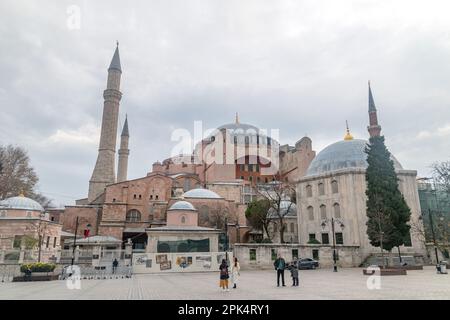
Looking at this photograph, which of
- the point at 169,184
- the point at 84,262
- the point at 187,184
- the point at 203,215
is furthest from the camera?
the point at 187,184

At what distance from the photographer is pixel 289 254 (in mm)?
24922

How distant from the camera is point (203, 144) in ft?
191

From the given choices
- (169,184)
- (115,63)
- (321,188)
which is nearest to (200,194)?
(169,184)

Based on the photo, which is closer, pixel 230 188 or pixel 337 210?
pixel 337 210

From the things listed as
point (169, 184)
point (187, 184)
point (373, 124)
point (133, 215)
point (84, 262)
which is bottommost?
point (84, 262)

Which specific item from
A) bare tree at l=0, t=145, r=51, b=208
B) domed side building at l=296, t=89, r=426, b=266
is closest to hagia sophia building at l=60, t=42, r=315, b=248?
bare tree at l=0, t=145, r=51, b=208

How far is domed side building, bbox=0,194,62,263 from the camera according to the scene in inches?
1024

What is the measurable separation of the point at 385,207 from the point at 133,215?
27.8 m

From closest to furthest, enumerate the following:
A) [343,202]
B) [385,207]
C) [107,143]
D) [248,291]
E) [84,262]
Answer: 1. [248,291]
2. [385,207]
3. [84,262]
4. [343,202]
5. [107,143]

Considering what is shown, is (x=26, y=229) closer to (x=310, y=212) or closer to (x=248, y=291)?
(x=248, y=291)

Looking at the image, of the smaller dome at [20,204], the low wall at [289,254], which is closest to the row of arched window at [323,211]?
the low wall at [289,254]

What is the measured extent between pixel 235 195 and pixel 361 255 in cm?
2085
